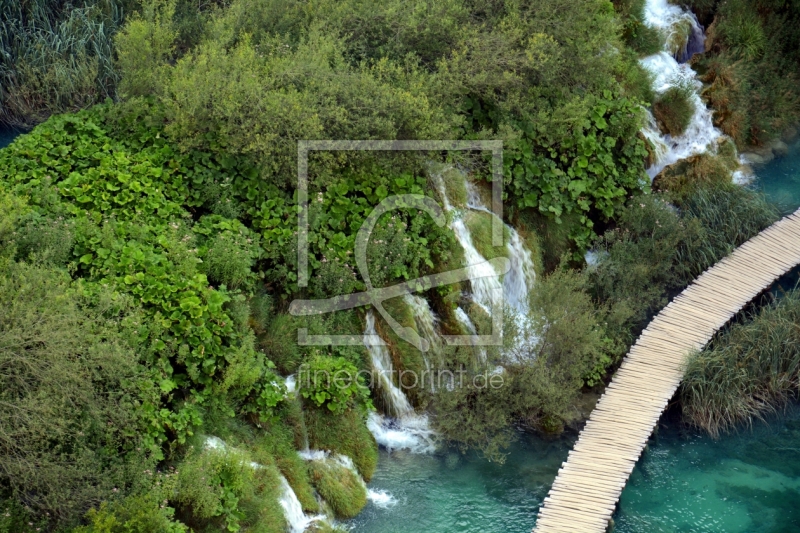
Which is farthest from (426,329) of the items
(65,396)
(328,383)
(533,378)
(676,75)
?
(676,75)

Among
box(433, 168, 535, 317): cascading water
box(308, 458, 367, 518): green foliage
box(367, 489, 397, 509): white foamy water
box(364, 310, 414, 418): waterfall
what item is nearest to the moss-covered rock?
box(433, 168, 535, 317): cascading water

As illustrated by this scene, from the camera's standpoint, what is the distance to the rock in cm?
1616

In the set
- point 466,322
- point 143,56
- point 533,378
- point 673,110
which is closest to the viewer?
point 533,378

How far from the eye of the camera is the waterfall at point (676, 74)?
15.2m

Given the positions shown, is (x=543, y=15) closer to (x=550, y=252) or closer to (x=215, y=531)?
(x=550, y=252)

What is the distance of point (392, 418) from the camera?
11258 mm

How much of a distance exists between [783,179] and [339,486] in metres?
10.00

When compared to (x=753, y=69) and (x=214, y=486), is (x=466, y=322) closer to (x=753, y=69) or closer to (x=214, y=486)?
(x=214, y=486)

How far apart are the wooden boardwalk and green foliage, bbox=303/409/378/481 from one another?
6.95 ft

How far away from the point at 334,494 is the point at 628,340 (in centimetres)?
497

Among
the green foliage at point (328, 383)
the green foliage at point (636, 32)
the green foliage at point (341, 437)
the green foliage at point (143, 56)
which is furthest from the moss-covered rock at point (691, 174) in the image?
the green foliage at point (143, 56)

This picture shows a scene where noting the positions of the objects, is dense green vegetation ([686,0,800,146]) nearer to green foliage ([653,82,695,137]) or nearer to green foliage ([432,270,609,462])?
green foliage ([653,82,695,137])

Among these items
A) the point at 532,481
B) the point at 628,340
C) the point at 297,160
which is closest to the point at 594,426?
the point at 532,481

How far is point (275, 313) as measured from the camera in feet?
35.6
